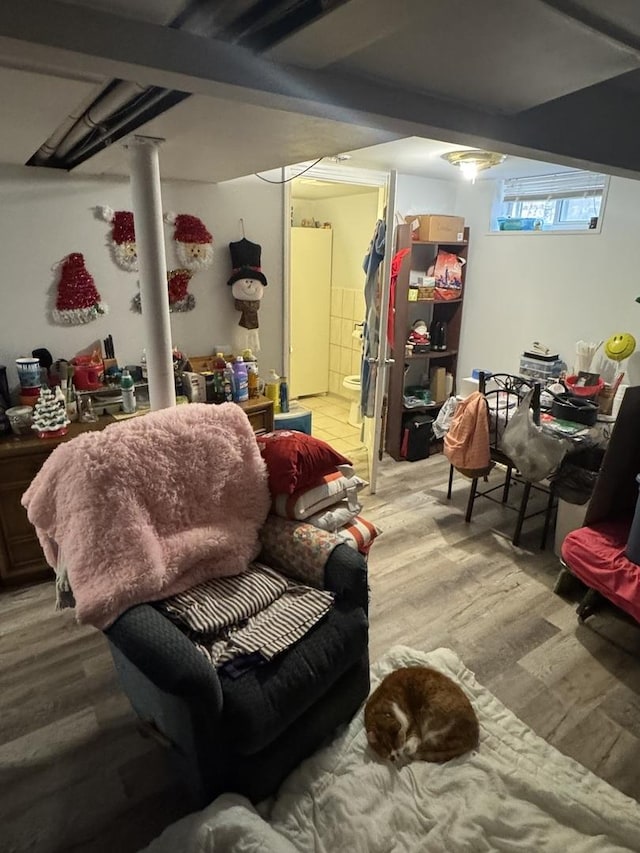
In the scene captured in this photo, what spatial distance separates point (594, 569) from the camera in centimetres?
226

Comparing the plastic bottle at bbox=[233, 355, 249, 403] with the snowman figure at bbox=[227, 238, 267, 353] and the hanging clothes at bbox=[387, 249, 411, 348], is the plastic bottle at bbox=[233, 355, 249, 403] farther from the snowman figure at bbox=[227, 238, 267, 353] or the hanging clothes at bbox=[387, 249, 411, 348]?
the hanging clothes at bbox=[387, 249, 411, 348]

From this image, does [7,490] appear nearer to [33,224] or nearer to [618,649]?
[33,224]

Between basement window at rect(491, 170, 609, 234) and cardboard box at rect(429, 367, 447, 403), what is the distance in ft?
4.00

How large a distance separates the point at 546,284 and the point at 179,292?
8.82 ft

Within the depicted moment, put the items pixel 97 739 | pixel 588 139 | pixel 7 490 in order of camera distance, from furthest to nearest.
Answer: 1. pixel 7 490
2. pixel 97 739
3. pixel 588 139

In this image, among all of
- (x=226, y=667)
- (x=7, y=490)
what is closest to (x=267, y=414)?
(x=7, y=490)

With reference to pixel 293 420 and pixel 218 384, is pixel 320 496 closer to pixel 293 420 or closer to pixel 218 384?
pixel 218 384

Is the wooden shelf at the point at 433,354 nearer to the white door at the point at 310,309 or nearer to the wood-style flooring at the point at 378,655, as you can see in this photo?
the white door at the point at 310,309

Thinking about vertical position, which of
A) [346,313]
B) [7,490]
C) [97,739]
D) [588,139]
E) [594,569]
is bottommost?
[97,739]

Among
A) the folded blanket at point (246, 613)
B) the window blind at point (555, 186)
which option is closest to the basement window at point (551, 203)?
the window blind at point (555, 186)

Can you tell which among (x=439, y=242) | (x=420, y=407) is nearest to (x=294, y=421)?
(x=420, y=407)

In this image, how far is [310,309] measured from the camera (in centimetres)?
529

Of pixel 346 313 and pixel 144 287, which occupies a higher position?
pixel 144 287

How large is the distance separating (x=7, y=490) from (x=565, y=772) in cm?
258
